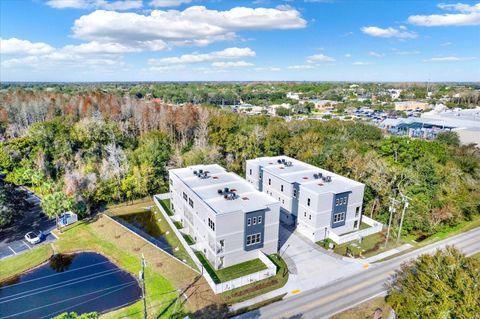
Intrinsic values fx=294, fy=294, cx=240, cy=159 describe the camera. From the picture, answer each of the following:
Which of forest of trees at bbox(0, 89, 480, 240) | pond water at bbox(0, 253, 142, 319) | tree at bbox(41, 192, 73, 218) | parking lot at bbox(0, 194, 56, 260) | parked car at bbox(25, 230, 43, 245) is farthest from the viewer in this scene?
forest of trees at bbox(0, 89, 480, 240)

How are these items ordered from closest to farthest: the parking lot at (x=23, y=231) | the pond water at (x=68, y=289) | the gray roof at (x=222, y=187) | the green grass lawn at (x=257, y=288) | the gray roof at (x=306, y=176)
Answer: the pond water at (x=68, y=289)
the green grass lawn at (x=257, y=288)
the gray roof at (x=222, y=187)
the parking lot at (x=23, y=231)
the gray roof at (x=306, y=176)

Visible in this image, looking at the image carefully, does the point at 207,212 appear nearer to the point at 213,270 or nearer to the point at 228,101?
the point at 213,270

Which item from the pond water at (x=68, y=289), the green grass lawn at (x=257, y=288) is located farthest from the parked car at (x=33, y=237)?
the green grass lawn at (x=257, y=288)

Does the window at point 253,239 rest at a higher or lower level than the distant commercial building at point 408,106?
lower

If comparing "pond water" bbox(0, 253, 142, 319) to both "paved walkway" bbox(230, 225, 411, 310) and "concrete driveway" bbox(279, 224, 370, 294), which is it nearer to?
"paved walkway" bbox(230, 225, 411, 310)

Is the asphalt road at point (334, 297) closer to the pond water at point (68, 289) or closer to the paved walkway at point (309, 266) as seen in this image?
the paved walkway at point (309, 266)

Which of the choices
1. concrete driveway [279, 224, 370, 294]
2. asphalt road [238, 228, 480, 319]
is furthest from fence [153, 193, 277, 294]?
asphalt road [238, 228, 480, 319]
